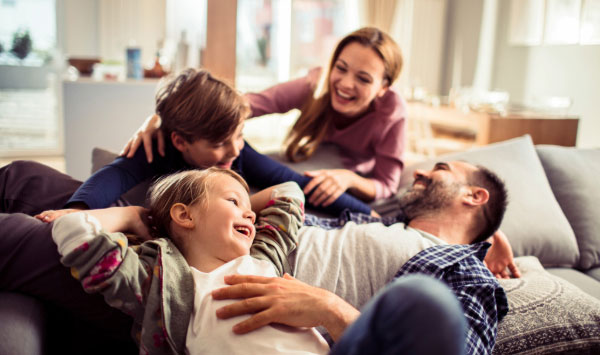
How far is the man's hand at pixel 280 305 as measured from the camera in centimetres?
94

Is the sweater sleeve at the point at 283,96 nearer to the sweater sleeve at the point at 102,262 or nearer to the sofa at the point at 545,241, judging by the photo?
the sofa at the point at 545,241

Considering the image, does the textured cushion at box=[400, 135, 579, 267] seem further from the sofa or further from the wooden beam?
the wooden beam

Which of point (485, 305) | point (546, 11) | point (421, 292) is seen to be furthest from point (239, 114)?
point (546, 11)

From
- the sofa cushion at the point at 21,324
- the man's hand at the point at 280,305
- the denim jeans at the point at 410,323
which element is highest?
the denim jeans at the point at 410,323

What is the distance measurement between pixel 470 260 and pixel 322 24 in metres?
6.09

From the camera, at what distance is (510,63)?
617 centimetres

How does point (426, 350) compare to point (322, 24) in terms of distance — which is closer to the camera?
point (426, 350)

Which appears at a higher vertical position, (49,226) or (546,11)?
(546,11)

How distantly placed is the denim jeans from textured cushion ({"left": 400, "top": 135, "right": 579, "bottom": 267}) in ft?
4.46

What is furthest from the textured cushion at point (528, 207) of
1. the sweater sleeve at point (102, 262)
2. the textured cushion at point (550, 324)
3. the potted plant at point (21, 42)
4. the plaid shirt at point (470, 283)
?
the potted plant at point (21, 42)

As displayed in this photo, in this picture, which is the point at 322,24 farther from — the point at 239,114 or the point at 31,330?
the point at 31,330

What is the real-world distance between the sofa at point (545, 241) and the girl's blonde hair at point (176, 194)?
1.02 feet

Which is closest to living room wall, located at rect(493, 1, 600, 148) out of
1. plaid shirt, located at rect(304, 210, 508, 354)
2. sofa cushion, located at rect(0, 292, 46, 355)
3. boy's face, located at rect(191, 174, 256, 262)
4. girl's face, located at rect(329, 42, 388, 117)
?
girl's face, located at rect(329, 42, 388, 117)

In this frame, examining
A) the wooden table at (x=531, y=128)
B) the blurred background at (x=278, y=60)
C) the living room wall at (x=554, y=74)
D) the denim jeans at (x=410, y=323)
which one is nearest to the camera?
the denim jeans at (x=410, y=323)
